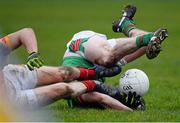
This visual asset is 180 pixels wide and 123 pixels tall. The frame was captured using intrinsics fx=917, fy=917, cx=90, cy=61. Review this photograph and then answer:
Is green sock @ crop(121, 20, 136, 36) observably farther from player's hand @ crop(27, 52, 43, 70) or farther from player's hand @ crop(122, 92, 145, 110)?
player's hand @ crop(27, 52, 43, 70)

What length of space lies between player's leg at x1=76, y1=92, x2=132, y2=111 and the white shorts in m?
0.86

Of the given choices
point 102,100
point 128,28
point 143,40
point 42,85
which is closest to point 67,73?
point 42,85

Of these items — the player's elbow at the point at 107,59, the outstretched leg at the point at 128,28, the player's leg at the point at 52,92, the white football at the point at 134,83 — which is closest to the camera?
the player's leg at the point at 52,92

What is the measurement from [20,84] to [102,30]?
19.6 metres

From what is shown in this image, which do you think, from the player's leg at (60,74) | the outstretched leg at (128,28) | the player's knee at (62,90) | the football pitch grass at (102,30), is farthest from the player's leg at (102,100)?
the outstretched leg at (128,28)

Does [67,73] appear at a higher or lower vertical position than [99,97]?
Result: higher

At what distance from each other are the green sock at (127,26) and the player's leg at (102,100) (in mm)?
1536

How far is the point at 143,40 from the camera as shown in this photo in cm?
1410

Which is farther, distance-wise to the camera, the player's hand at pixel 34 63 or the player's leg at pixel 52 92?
the player's leg at pixel 52 92

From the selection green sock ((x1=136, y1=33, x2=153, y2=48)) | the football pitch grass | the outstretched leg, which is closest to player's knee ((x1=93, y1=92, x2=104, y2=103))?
the football pitch grass

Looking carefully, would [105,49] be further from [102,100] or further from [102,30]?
[102,30]

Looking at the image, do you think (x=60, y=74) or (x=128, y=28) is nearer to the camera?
(x=60, y=74)

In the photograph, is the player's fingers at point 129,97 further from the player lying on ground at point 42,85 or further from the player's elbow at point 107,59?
the player's elbow at point 107,59

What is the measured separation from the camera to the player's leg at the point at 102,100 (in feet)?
45.9
